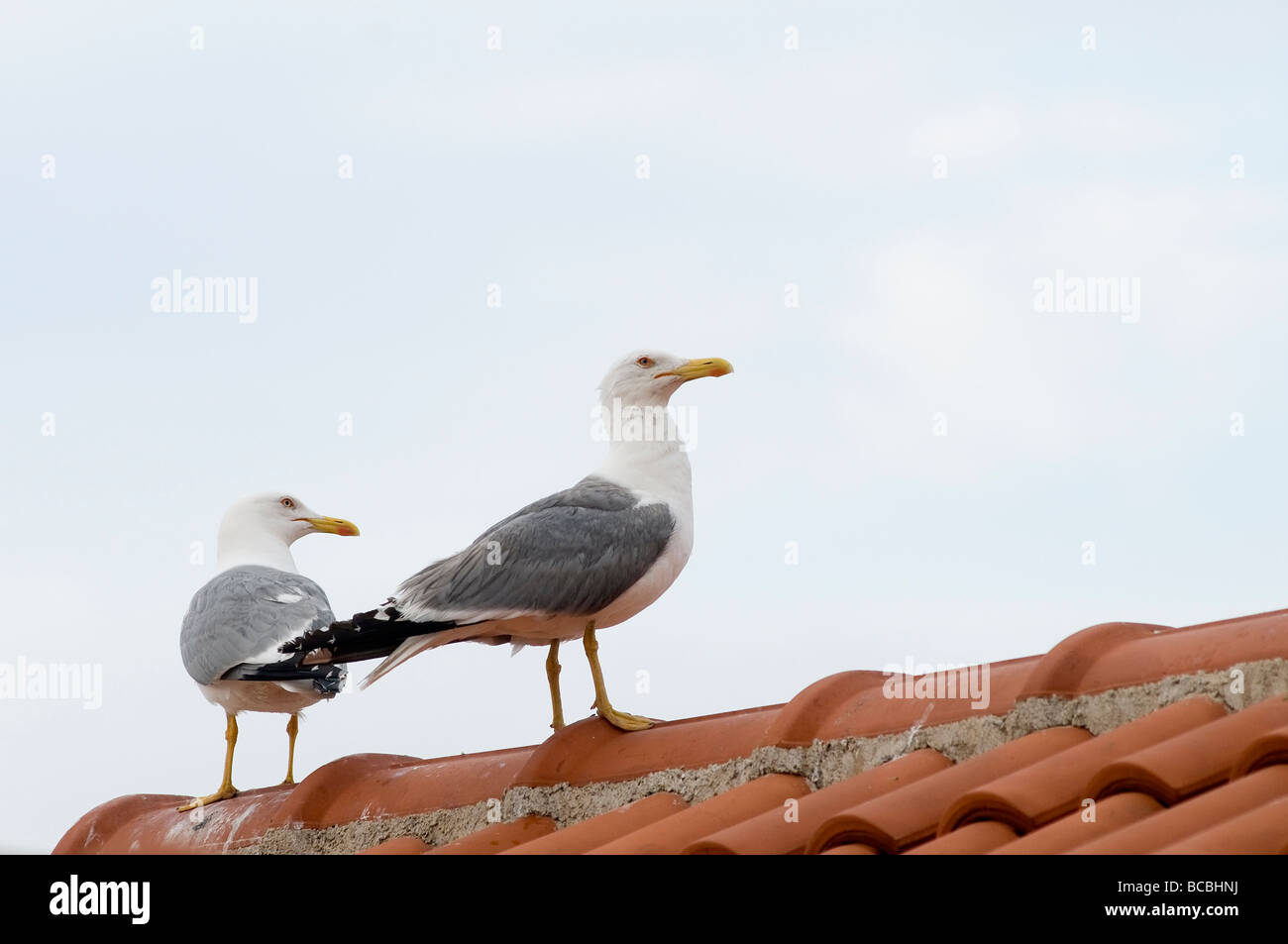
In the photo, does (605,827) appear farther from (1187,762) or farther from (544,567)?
(1187,762)

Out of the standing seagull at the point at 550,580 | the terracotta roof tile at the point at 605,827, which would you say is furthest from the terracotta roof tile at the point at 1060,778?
the standing seagull at the point at 550,580

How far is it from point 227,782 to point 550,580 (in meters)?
2.46

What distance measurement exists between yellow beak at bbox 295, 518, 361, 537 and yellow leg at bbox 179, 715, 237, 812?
1264 mm

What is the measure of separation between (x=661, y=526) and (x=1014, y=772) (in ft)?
7.76

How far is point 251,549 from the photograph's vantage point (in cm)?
874

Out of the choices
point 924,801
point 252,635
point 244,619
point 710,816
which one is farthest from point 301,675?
point 924,801

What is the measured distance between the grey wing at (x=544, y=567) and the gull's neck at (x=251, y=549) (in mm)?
2681

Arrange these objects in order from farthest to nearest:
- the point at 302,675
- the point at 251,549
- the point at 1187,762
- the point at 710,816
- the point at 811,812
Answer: the point at 251,549, the point at 302,675, the point at 710,816, the point at 811,812, the point at 1187,762

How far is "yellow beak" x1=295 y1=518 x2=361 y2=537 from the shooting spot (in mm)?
9102

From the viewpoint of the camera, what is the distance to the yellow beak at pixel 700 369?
22.6 ft

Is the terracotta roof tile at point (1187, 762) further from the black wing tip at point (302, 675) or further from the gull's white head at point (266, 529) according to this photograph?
the gull's white head at point (266, 529)
